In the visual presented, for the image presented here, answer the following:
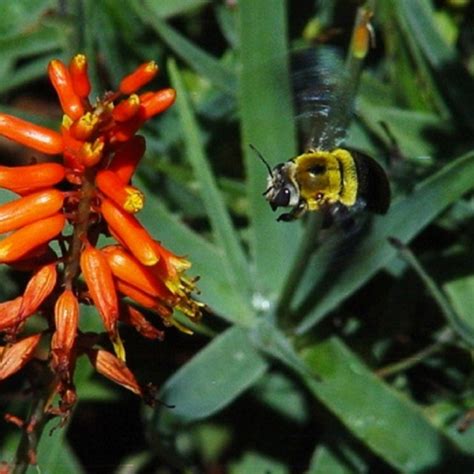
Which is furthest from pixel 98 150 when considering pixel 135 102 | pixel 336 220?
pixel 336 220

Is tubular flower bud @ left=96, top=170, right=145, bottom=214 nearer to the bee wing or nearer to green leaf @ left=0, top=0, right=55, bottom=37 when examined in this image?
the bee wing

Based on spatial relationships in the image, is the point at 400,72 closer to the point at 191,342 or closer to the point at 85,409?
the point at 191,342

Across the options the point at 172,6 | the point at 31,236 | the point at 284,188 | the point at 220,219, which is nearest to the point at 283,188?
the point at 284,188

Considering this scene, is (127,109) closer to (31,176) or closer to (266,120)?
(31,176)

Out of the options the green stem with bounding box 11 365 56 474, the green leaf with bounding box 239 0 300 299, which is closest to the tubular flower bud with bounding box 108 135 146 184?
the green stem with bounding box 11 365 56 474

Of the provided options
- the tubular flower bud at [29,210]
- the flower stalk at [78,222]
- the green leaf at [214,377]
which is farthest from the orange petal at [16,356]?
the green leaf at [214,377]
